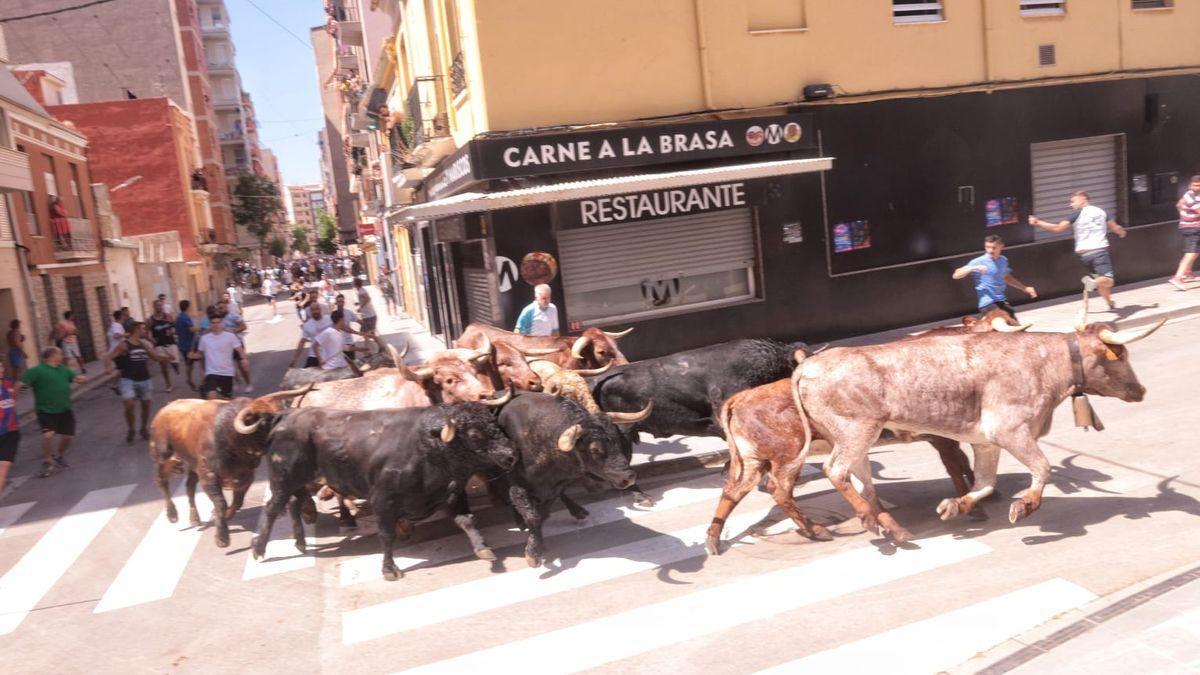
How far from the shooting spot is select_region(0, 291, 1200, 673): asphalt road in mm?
5234

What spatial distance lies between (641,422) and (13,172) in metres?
19.6

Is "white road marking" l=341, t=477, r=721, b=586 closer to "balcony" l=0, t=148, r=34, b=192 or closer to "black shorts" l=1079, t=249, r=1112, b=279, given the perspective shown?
"black shorts" l=1079, t=249, r=1112, b=279

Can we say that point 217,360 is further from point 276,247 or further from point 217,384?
point 276,247

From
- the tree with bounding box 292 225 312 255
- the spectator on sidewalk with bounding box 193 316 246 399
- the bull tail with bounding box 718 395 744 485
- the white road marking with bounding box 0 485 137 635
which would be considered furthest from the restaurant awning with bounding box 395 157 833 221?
the tree with bounding box 292 225 312 255

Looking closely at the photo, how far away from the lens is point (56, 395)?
1180 centimetres

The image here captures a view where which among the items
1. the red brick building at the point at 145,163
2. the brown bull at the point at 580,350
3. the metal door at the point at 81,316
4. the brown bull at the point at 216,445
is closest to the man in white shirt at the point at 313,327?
the brown bull at the point at 216,445

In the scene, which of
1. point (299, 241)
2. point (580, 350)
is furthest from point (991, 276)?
point (299, 241)

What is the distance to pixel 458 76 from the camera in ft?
47.3

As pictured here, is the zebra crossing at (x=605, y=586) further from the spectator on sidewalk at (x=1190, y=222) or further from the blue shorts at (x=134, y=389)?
the spectator on sidewalk at (x=1190, y=222)

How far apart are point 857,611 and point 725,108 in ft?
33.6

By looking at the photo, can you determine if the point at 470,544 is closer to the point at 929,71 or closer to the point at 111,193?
the point at 929,71

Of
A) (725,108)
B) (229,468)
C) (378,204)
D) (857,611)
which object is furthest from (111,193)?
(857,611)

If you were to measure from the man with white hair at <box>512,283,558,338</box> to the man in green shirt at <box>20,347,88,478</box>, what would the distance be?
6.34 meters

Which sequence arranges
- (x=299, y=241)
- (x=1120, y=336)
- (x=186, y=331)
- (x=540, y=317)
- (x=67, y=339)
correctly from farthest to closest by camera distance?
(x=299, y=241) → (x=67, y=339) → (x=186, y=331) → (x=540, y=317) → (x=1120, y=336)
